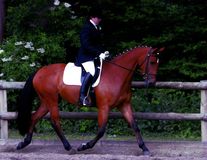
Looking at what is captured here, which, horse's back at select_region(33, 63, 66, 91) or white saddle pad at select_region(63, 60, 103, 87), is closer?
white saddle pad at select_region(63, 60, 103, 87)

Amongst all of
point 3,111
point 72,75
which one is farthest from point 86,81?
point 3,111

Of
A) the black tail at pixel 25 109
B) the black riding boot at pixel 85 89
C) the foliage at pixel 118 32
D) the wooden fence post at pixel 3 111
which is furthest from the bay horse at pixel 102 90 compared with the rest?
the foliage at pixel 118 32

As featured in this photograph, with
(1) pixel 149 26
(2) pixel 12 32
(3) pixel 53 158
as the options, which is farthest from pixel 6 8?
(3) pixel 53 158

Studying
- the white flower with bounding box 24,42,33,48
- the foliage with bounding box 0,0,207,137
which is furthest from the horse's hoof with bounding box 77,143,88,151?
the white flower with bounding box 24,42,33,48

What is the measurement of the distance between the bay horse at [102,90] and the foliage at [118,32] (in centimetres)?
476

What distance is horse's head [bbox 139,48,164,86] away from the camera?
10.7 metres

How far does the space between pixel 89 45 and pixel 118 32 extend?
28.9 ft

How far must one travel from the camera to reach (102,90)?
10781 millimetres

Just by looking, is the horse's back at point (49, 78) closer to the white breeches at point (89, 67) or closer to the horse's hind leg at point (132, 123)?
the white breeches at point (89, 67)

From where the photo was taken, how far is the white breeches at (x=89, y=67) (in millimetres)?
10766

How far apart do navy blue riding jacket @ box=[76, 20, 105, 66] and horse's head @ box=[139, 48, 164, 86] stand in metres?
0.79

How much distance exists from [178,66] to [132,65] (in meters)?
7.44

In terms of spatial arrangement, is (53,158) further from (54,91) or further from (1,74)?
(1,74)

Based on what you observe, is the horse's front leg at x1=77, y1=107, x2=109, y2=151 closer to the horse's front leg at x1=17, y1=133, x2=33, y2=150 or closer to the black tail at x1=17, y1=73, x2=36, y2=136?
the horse's front leg at x1=17, y1=133, x2=33, y2=150
